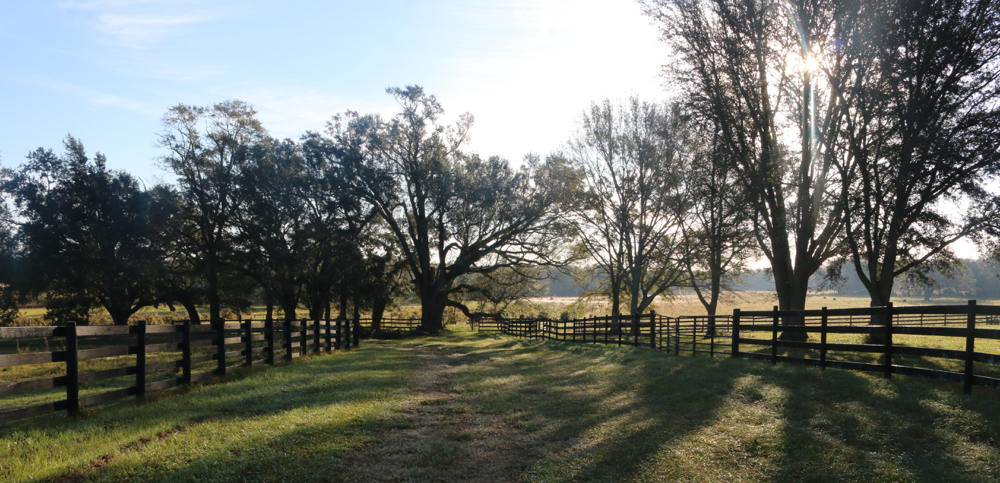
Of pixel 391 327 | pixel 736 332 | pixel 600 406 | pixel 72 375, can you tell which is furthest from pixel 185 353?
pixel 391 327

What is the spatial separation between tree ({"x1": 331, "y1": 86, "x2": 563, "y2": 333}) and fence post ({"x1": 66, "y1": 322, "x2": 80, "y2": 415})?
91.5 feet

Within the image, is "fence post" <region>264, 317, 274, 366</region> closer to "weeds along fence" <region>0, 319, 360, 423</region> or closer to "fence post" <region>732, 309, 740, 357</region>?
"weeds along fence" <region>0, 319, 360, 423</region>

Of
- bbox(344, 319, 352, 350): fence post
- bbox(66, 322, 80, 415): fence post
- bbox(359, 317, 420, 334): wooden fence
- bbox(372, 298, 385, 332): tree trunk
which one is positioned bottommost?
bbox(359, 317, 420, 334): wooden fence

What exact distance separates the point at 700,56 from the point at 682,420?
15393mm

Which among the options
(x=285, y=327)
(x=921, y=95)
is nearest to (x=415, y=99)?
(x=285, y=327)

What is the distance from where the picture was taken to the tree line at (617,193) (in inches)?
626

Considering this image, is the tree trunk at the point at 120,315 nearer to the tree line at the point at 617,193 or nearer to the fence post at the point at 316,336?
the tree line at the point at 617,193

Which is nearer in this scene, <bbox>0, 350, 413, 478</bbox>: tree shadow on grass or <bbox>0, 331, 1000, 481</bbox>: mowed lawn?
A: <bbox>0, 331, 1000, 481</bbox>: mowed lawn

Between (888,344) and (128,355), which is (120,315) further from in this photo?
(888,344)

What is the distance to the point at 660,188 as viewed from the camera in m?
30.3

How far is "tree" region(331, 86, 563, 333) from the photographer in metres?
34.9

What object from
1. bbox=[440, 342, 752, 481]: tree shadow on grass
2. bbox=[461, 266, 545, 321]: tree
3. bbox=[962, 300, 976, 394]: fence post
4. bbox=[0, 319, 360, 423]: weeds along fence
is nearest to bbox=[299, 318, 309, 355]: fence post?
bbox=[0, 319, 360, 423]: weeds along fence

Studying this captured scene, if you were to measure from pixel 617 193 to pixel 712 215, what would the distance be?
736 cm

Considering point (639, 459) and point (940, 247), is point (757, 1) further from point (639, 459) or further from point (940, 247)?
point (639, 459)
